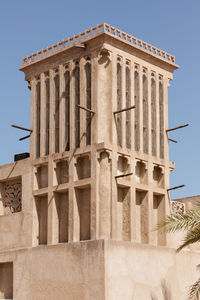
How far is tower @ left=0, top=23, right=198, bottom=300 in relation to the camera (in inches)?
763

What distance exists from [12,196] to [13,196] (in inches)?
2.5

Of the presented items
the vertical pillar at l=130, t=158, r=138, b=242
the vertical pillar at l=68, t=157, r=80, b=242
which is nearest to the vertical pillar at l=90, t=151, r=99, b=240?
the vertical pillar at l=68, t=157, r=80, b=242

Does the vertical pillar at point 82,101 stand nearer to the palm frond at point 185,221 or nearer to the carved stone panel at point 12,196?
the carved stone panel at point 12,196

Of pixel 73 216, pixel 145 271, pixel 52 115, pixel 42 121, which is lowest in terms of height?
pixel 145 271

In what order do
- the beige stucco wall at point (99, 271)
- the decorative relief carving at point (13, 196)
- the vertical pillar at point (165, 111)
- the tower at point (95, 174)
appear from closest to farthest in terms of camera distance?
the beige stucco wall at point (99, 271), the tower at point (95, 174), the vertical pillar at point (165, 111), the decorative relief carving at point (13, 196)

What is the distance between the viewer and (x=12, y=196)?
2297cm

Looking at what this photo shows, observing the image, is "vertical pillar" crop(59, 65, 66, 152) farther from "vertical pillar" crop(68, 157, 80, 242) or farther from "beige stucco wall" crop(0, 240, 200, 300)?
"beige stucco wall" crop(0, 240, 200, 300)

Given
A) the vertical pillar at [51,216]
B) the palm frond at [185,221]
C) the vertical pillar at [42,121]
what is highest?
the vertical pillar at [42,121]

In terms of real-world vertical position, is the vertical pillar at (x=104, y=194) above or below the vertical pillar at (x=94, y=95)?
below

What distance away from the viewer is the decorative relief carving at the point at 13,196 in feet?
74.2

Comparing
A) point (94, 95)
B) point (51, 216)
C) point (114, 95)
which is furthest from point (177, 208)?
point (94, 95)

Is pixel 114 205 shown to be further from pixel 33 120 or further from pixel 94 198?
pixel 33 120

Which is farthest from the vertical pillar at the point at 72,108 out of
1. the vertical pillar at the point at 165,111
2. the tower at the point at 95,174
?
the vertical pillar at the point at 165,111

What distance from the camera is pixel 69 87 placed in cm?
2120
